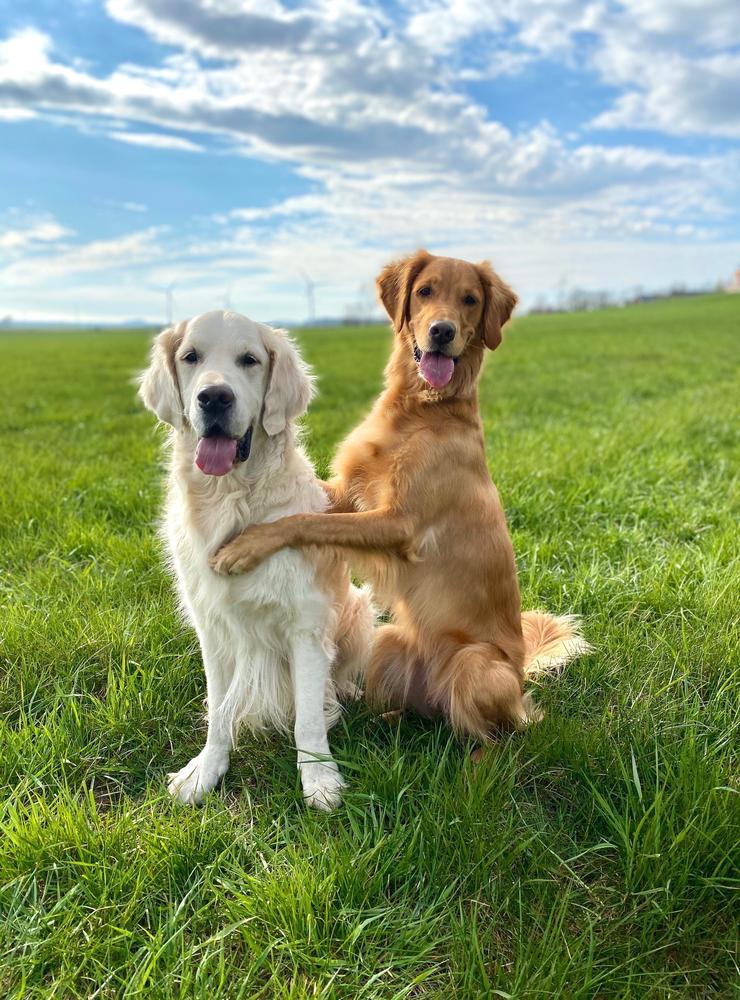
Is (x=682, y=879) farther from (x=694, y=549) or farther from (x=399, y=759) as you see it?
(x=694, y=549)

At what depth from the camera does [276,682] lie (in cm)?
270

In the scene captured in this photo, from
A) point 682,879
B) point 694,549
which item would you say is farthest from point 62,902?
point 694,549

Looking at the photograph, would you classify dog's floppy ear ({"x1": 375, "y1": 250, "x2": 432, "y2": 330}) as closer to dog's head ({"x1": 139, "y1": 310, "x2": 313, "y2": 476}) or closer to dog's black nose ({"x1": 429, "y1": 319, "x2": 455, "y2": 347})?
dog's black nose ({"x1": 429, "y1": 319, "x2": 455, "y2": 347})

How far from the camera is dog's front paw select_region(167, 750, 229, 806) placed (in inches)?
96.0

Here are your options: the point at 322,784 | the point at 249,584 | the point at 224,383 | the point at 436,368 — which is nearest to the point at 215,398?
the point at 224,383

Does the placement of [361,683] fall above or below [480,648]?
below

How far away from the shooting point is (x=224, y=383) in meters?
2.31

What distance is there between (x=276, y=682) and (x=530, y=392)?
31.7ft

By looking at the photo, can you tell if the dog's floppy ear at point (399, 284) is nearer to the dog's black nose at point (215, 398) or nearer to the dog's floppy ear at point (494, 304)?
the dog's floppy ear at point (494, 304)

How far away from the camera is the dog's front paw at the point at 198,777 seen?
8.00 feet

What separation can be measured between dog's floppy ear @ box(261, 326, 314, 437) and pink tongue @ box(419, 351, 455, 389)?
53 cm

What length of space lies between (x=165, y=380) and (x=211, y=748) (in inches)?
52.5

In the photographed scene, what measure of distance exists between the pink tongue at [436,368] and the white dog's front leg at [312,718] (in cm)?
113

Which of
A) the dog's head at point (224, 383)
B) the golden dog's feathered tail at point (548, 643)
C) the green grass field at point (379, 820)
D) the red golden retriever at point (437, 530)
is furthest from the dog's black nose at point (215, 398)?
the golden dog's feathered tail at point (548, 643)
